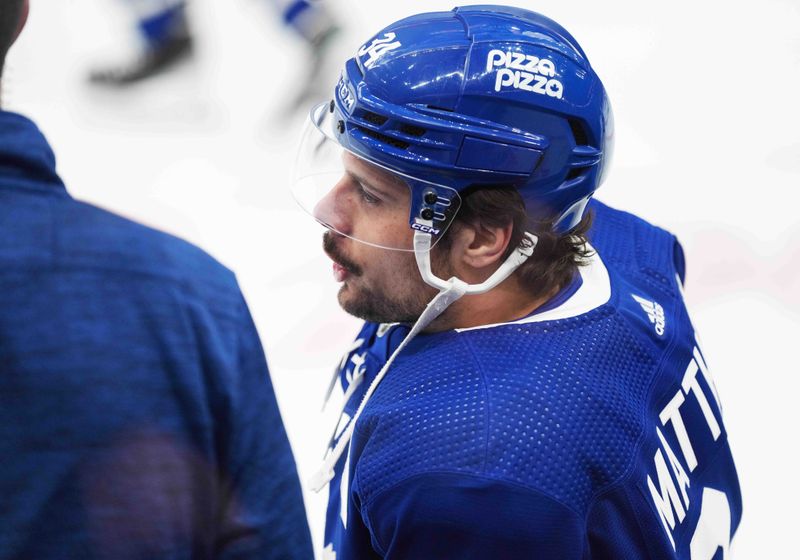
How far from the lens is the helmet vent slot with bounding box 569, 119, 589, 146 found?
106 centimetres

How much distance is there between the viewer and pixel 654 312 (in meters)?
1.18

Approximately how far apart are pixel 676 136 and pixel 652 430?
1.48 meters

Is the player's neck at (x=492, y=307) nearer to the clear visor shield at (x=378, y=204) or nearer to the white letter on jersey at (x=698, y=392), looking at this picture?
the clear visor shield at (x=378, y=204)

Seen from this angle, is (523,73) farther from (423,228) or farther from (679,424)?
(679,424)

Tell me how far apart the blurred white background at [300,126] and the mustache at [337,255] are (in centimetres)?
88

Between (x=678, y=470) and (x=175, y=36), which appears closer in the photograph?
(x=678, y=470)

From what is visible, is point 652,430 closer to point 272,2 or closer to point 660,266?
point 660,266

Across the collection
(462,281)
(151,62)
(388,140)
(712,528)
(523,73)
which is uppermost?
(523,73)

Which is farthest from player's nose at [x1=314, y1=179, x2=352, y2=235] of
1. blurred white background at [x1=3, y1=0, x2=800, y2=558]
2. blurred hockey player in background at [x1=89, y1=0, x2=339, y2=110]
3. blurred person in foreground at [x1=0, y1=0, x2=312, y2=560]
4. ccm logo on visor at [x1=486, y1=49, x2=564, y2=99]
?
blurred hockey player in background at [x1=89, y1=0, x2=339, y2=110]

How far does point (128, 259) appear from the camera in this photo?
589mm

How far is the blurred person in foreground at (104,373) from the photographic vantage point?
1.88 feet

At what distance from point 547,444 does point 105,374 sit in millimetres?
480

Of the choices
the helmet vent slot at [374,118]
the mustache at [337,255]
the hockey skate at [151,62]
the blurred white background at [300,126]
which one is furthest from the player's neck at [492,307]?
the hockey skate at [151,62]

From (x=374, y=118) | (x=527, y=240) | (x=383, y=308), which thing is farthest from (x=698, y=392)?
(x=374, y=118)
